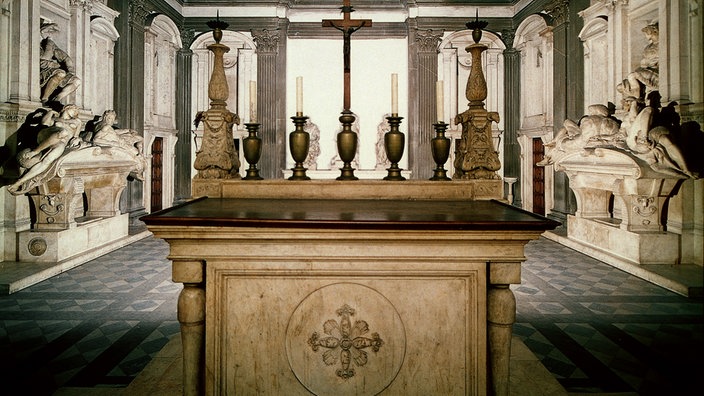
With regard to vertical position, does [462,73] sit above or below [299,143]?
above

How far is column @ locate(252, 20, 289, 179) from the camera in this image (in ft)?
41.9

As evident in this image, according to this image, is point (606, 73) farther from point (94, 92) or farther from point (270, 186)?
point (94, 92)

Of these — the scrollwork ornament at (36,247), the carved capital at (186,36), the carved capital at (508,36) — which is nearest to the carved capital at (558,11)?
the carved capital at (508,36)

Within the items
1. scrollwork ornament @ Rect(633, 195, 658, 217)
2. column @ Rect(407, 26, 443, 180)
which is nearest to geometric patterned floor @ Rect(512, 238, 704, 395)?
scrollwork ornament @ Rect(633, 195, 658, 217)

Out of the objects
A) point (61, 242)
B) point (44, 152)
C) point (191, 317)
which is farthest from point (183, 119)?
point (191, 317)

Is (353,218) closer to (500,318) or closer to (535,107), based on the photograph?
(500,318)

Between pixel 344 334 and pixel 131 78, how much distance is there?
9.70 m

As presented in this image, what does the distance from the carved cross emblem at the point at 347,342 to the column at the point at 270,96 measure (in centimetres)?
1076

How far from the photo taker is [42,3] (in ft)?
23.3

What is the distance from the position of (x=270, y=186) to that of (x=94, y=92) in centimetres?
730

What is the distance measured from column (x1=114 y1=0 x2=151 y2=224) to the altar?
8192mm

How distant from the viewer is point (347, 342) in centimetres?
231

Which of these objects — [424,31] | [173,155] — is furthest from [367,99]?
[173,155]

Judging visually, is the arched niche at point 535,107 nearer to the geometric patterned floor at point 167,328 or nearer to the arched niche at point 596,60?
the arched niche at point 596,60
